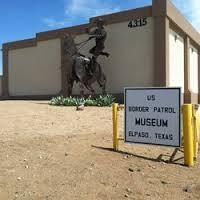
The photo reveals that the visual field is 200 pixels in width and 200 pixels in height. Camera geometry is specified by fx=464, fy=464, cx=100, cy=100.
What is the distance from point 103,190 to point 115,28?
2049 cm

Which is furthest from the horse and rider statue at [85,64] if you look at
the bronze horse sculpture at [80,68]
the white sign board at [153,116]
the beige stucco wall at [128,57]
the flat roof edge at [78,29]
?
the white sign board at [153,116]

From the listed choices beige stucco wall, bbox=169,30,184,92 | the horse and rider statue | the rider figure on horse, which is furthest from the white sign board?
beige stucco wall, bbox=169,30,184,92

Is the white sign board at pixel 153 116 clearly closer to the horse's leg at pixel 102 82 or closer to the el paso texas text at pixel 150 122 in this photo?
the el paso texas text at pixel 150 122

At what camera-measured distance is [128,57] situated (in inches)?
1018

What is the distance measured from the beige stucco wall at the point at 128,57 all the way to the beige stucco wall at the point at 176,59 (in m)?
1.60

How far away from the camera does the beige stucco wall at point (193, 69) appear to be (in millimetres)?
31141

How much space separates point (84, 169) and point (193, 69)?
2568cm

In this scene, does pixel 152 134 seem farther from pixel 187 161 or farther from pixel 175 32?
pixel 175 32

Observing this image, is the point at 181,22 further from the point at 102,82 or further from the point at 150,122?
the point at 150,122

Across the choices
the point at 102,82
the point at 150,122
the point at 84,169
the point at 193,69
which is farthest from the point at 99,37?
the point at 84,169

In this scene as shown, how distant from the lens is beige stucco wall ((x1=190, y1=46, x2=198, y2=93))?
3114 centimetres

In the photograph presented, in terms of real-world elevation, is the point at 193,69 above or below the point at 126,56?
below

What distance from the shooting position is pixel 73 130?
10898mm

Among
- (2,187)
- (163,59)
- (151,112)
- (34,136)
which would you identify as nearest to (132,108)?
(151,112)
